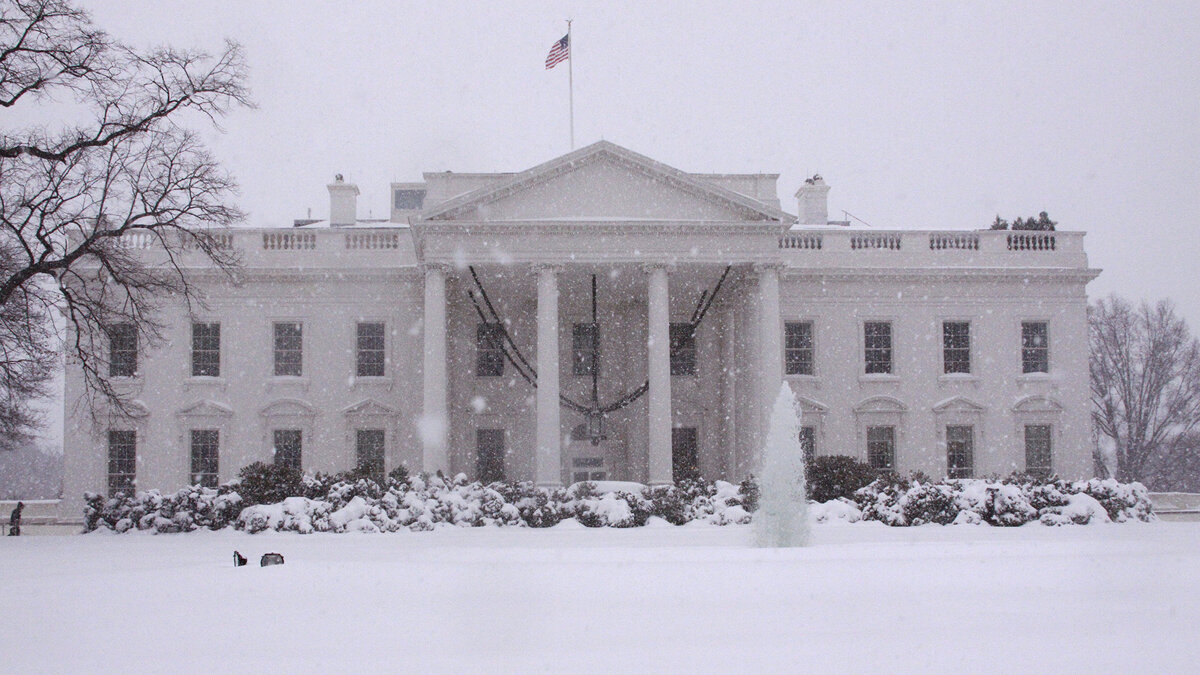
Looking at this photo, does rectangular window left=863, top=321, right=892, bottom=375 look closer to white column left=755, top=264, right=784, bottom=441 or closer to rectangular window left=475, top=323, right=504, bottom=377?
white column left=755, top=264, right=784, bottom=441

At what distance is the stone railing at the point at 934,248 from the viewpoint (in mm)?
33188

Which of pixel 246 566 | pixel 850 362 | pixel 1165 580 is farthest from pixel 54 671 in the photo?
pixel 850 362

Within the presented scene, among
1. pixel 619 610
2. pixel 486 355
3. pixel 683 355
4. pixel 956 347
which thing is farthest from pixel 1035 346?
pixel 619 610

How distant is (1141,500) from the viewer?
850 inches

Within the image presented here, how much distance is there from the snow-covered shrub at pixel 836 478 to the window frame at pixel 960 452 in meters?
9.08

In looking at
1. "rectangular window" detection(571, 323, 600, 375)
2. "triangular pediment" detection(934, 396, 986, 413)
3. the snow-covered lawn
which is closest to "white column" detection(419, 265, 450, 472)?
"rectangular window" detection(571, 323, 600, 375)

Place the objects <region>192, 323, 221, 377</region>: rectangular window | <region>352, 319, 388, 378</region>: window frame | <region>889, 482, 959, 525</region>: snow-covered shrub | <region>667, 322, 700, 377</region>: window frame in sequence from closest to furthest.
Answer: <region>889, 482, 959, 525</region>: snow-covered shrub → <region>192, 323, 221, 377</region>: rectangular window → <region>352, 319, 388, 378</region>: window frame → <region>667, 322, 700, 377</region>: window frame

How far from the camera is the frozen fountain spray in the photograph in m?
15.1

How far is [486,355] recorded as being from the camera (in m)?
33.0

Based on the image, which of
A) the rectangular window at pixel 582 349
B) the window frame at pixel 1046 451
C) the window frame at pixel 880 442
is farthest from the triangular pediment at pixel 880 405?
the rectangular window at pixel 582 349

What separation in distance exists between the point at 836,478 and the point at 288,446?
16.9 meters

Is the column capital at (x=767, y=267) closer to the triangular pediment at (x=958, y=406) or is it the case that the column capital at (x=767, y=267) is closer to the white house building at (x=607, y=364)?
the white house building at (x=607, y=364)

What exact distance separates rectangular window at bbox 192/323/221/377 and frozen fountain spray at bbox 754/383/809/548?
22147 millimetres

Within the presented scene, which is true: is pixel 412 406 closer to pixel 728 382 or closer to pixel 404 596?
pixel 728 382
